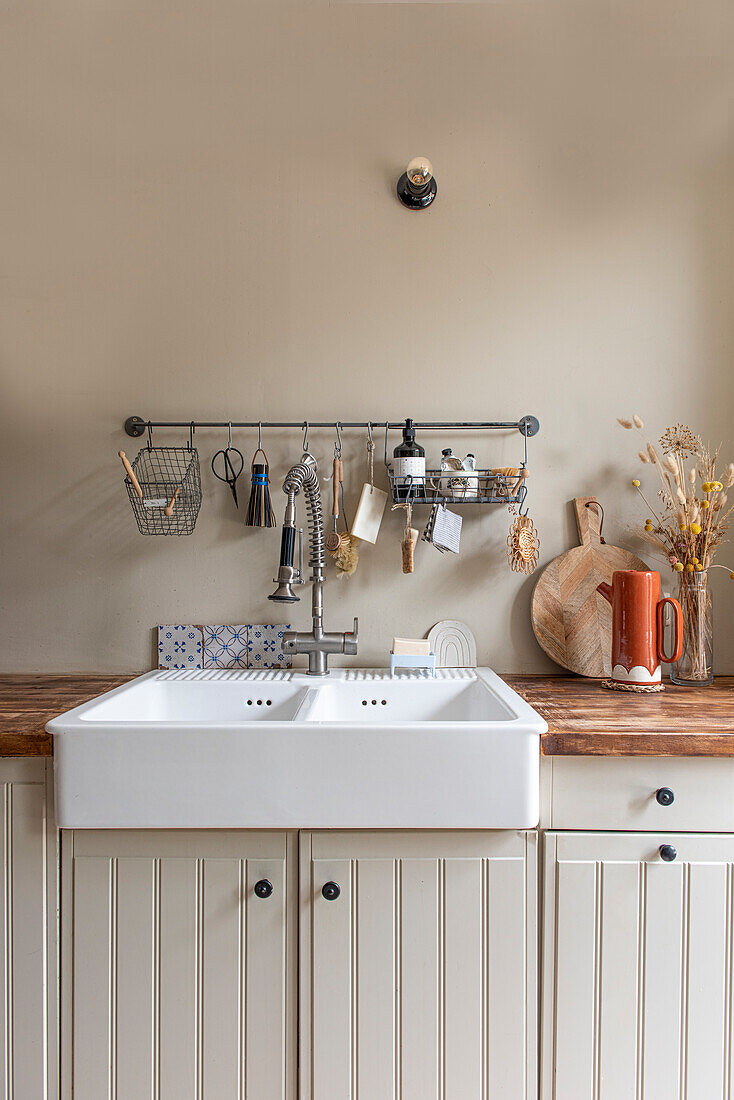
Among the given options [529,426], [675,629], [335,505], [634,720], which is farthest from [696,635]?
[335,505]

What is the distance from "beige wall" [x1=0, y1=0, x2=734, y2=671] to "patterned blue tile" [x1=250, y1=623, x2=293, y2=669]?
47 mm

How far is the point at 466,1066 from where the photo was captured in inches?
47.8

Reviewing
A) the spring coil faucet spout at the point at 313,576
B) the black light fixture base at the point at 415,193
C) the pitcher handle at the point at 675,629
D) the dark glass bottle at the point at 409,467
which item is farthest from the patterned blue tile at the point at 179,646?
the black light fixture base at the point at 415,193

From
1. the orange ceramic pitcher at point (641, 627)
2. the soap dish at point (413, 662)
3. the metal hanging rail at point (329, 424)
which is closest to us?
the orange ceramic pitcher at point (641, 627)

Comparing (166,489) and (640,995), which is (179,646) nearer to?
(166,489)

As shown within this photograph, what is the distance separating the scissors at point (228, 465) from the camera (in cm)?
180

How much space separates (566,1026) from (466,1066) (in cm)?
19

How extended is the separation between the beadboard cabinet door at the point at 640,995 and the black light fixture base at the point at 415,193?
5.26 feet

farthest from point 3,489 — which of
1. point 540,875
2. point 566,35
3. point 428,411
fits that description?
point 566,35

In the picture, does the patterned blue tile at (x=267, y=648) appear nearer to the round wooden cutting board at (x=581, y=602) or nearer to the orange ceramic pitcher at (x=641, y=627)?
the round wooden cutting board at (x=581, y=602)

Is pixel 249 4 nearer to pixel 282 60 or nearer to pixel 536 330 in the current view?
pixel 282 60

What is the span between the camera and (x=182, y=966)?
1221mm

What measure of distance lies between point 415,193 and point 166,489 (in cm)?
97

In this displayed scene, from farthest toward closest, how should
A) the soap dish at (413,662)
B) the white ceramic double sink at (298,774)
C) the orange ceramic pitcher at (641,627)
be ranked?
the soap dish at (413,662), the orange ceramic pitcher at (641,627), the white ceramic double sink at (298,774)
